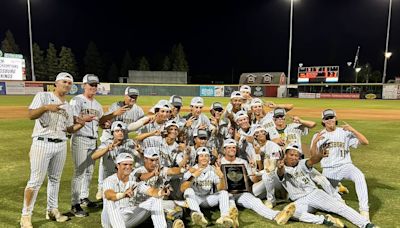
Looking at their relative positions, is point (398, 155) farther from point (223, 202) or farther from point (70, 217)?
point (70, 217)

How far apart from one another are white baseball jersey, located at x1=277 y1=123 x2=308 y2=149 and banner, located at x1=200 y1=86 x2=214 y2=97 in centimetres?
3743

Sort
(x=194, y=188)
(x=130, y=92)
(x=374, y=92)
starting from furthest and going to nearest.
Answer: (x=374, y=92) → (x=130, y=92) → (x=194, y=188)

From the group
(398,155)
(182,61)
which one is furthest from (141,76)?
(398,155)

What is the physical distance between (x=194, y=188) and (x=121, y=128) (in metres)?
1.46

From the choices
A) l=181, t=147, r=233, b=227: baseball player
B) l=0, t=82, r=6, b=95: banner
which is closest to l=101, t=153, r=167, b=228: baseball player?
l=181, t=147, r=233, b=227: baseball player

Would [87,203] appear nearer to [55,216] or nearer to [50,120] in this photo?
[55,216]

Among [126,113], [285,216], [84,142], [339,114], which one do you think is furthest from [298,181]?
[339,114]

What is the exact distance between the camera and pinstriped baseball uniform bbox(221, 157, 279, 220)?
461cm

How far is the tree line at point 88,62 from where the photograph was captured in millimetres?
62281

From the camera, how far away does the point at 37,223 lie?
177 inches

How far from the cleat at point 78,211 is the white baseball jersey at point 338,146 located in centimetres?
392

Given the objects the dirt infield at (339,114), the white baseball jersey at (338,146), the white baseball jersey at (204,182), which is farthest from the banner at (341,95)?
the white baseball jersey at (204,182)

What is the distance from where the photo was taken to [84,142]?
16.0 ft

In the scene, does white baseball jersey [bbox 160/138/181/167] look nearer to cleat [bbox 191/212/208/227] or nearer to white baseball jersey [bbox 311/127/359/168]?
cleat [bbox 191/212/208/227]
